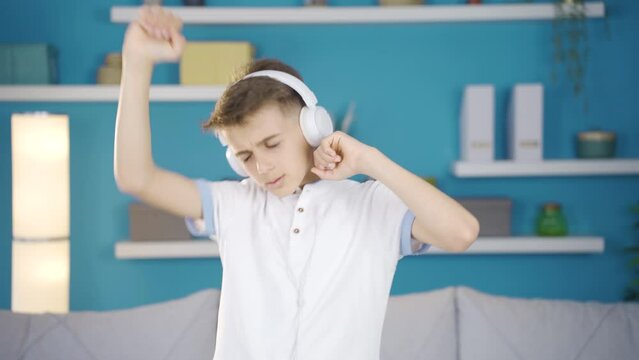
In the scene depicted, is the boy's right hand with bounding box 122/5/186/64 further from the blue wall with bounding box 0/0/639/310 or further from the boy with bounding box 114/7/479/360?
the blue wall with bounding box 0/0/639/310

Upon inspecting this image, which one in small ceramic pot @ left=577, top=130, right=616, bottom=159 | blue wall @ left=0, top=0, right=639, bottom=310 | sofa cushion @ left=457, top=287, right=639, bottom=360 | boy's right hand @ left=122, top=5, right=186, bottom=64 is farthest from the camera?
blue wall @ left=0, top=0, right=639, bottom=310

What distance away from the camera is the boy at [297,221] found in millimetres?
1437

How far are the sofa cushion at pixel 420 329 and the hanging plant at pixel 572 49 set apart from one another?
1.36 metres

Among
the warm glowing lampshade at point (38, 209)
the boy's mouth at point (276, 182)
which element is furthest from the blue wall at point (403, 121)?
the boy's mouth at point (276, 182)

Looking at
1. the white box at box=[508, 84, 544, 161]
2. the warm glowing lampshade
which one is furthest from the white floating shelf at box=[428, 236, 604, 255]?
the warm glowing lampshade

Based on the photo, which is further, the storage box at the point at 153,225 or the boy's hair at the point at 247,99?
the storage box at the point at 153,225

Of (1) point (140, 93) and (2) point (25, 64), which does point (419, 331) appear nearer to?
(1) point (140, 93)

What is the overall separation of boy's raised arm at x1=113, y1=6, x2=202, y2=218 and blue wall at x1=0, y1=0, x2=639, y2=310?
2.20m

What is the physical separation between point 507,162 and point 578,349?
1145 millimetres

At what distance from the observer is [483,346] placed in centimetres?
241

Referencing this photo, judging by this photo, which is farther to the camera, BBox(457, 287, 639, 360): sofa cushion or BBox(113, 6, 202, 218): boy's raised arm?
BBox(457, 287, 639, 360): sofa cushion

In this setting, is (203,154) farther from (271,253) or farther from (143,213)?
(271,253)

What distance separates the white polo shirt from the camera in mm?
1465

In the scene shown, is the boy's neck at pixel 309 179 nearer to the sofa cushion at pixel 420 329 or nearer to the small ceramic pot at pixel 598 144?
the sofa cushion at pixel 420 329
